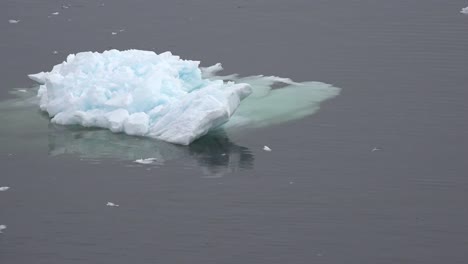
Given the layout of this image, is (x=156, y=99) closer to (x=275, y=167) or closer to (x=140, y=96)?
(x=140, y=96)

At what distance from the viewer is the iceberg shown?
1560 cm

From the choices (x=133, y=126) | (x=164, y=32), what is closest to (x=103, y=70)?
(x=133, y=126)

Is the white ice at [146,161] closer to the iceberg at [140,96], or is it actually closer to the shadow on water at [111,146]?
the shadow on water at [111,146]

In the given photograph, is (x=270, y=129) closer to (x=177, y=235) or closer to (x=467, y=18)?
(x=177, y=235)

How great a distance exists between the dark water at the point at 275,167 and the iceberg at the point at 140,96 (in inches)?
10.4

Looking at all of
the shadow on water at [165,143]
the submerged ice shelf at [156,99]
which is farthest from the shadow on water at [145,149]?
the submerged ice shelf at [156,99]

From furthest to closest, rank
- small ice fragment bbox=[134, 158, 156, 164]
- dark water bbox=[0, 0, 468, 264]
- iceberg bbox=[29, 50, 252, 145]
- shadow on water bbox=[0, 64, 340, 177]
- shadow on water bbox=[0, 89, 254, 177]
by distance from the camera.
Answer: iceberg bbox=[29, 50, 252, 145], shadow on water bbox=[0, 64, 340, 177], shadow on water bbox=[0, 89, 254, 177], small ice fragment bbox=[134, 158, 156, 164], dark water bbox=[0, 0, 468, 264]

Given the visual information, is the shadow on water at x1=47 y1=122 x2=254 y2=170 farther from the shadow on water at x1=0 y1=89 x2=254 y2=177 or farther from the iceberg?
the iceberg

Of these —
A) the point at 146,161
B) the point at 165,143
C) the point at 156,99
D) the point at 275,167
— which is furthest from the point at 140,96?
the point at 275,167

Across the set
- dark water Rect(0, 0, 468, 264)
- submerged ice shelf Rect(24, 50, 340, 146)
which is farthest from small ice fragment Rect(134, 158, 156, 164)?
submerged ice shelf Rect(24, 50, 340, 146)

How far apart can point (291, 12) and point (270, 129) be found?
21.9ft

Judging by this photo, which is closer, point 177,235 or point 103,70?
point 177,235

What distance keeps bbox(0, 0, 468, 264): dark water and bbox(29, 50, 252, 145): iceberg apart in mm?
264

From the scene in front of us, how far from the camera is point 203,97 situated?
619 inches
